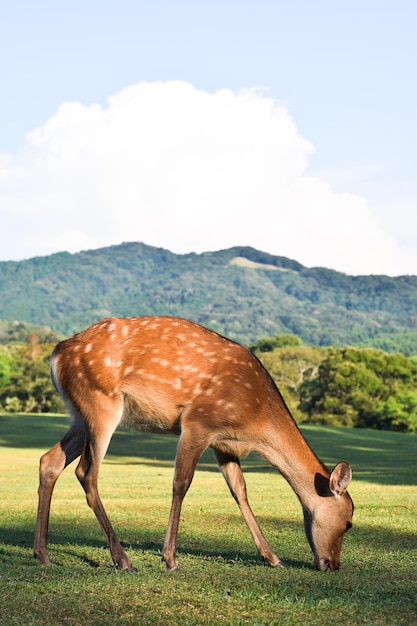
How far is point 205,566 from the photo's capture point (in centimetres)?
820

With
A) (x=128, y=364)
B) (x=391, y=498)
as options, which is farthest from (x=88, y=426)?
(x=391, y=498)

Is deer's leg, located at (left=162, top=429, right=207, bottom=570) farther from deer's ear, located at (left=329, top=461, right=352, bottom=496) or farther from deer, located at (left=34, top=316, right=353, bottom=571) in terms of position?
deer's ear, located at (left=329, top=461, right=352, bottom=496)

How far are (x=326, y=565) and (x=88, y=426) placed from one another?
249 centimetres

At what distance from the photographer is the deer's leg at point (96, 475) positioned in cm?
813

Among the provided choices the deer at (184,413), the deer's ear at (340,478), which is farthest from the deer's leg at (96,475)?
the deer's ear at (340,478)

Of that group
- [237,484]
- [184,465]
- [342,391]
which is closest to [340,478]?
[237,484]

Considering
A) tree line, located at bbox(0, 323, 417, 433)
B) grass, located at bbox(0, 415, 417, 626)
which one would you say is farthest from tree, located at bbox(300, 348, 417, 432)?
grass, located at bbox(0, 415, 417, 626)

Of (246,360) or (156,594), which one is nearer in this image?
(156,594)

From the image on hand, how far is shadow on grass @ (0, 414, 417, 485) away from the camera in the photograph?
2561cm

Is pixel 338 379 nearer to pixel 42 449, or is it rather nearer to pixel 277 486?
A: pixel 42 449

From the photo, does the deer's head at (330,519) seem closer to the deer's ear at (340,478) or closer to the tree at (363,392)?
the deer's ear at (340,478)

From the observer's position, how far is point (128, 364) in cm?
859

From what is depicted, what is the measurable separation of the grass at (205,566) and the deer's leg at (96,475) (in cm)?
16

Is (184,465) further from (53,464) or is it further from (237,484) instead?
(53,464)
